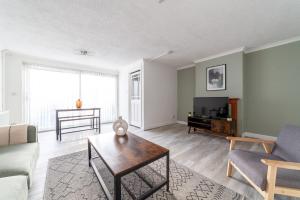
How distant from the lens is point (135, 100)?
459 cm

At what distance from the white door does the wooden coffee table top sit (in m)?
2.44

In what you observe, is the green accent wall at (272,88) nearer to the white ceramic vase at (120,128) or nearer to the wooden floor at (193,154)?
the wooden floor at (193,154)

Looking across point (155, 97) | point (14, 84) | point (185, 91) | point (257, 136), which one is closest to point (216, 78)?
point (185, 91)

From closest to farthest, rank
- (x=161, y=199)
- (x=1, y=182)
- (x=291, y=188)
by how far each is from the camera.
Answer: (x=1, y=182) → (x=291, y=188) → (x=161, y=199)

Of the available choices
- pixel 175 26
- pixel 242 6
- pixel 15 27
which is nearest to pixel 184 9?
pixel 175 26

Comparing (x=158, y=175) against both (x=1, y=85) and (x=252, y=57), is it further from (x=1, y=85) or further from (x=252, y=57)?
(x=1, y=85)

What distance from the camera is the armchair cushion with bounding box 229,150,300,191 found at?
109 cm

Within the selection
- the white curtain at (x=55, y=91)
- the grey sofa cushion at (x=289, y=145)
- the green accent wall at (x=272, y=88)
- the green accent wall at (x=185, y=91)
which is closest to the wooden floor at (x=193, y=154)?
the grey sofa cushion at (x=289, y=145)

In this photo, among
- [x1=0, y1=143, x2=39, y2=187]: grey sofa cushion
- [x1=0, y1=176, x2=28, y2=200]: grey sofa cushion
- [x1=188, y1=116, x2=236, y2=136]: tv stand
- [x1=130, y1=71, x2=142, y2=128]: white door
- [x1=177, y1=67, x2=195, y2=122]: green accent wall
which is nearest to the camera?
[x1=0, y1=176, x2=28, y2=200]: grey sofa cushion

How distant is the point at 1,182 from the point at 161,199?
1.40 metres

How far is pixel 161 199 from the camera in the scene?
132 cm

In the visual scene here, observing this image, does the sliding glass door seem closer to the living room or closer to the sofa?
the living room

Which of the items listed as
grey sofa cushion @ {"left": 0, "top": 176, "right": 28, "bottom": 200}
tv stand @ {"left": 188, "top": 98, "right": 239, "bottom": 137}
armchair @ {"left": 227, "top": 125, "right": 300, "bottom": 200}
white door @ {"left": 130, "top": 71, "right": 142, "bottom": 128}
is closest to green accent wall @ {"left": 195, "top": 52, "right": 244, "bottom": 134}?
tv stand @ {"left": 188, "top": 98, "right": 239, "bottom": 137}

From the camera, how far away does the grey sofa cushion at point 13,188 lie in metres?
0.84
